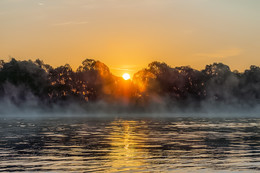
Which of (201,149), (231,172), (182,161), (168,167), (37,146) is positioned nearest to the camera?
(231,172)

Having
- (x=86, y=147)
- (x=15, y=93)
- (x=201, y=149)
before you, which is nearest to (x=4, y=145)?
(x=86, y=147)

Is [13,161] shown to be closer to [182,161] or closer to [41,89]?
[182,161]

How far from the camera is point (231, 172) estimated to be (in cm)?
2430

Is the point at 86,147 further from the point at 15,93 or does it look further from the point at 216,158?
the point at 15,93

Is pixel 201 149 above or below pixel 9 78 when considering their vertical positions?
Answer: below

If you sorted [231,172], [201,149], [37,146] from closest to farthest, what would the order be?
[231,172] → [201,149] → [37,146]

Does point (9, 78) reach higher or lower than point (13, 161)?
higher

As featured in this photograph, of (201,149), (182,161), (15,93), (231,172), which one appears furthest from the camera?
(15,93)

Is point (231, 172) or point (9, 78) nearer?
point (231, 172)

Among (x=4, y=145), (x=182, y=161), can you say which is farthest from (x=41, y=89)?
(x=182, y=161)

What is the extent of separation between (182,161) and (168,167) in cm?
250

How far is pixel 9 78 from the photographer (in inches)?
7731

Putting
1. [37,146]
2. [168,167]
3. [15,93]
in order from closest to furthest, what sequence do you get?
[168,167], [37,146], [15,93]

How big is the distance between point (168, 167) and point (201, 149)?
31.8 feet
